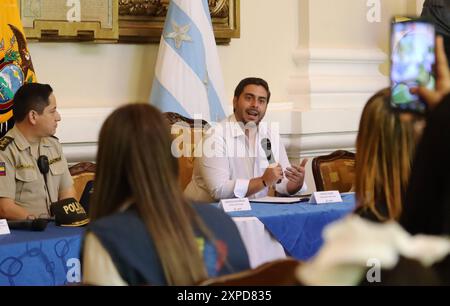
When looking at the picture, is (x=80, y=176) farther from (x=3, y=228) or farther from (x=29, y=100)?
(x=3, y=228)

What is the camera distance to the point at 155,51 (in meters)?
6.38

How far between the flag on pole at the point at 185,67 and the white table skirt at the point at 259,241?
2.04m

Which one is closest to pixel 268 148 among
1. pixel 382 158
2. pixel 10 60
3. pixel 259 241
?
pixel 259 241

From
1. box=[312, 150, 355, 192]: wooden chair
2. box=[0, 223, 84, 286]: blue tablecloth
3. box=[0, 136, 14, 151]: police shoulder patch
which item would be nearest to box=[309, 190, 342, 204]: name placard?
box=[312, 150, 355, 192]: wooden chair

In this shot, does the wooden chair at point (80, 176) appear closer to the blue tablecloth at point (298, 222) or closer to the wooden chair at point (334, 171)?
the blue tablecloth at point (298, 222)

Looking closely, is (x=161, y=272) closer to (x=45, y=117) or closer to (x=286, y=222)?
(x=286, y=222)

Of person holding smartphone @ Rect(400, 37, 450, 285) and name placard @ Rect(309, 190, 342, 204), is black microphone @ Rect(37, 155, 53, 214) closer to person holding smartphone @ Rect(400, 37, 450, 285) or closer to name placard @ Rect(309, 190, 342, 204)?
name placard @ Rect(309, 190, 342, 204)

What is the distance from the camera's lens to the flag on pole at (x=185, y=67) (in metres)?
6.00

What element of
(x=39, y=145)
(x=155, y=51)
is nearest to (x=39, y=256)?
(x=39, y=145)

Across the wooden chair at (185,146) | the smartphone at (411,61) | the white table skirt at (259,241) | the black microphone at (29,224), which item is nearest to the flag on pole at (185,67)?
the wooden chair at (185,146)

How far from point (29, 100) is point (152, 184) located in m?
2.59

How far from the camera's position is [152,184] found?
1886 millimetres
